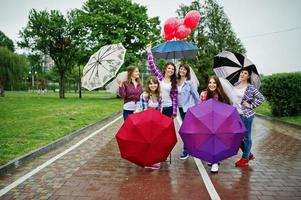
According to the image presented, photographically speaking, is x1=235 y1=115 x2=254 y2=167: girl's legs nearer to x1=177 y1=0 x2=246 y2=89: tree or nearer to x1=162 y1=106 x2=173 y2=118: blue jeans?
x1=162 y1=106 x2=173 y2=118: blue jeans

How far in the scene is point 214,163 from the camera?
644 centimetres

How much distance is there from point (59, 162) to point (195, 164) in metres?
3.02

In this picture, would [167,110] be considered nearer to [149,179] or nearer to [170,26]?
[149,179]

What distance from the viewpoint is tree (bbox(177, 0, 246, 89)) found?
37594mm

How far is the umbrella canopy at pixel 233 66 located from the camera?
279 inches

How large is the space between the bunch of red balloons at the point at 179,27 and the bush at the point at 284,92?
329 inches

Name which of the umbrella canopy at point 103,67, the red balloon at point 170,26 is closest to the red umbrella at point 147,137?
the umbrella canopy at point 103,67

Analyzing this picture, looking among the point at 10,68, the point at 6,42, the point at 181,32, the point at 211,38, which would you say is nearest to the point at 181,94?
the point at 181,32

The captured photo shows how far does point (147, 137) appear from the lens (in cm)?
627

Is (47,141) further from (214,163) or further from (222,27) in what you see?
(222,27)

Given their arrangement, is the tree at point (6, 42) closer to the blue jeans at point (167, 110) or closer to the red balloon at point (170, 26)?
the red balloon at point (170, 26)

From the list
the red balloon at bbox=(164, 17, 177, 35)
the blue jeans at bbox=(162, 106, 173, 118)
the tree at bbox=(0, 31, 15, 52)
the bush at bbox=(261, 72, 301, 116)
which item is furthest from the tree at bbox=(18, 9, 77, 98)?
the tree at bbox=(0, 31, 15, 52)

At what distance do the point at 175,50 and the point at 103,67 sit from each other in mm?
1797

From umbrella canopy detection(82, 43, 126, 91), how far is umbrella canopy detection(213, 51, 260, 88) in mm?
2319
